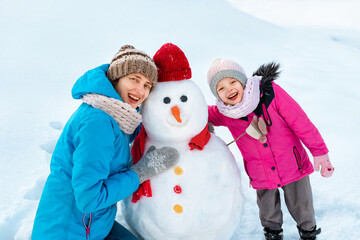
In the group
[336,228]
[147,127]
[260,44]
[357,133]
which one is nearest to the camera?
[147,127]

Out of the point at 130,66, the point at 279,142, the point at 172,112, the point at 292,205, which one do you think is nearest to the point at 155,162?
the point at 172,112

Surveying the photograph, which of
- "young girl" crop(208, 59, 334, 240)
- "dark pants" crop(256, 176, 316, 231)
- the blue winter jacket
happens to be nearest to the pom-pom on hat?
"young girl" crop(208, 59, 334, 240)

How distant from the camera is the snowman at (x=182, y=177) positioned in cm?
154

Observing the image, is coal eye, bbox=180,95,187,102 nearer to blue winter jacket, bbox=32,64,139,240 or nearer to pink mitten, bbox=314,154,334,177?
blue winter jacket, bbox=32,64,139,240

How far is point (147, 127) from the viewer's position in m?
1.65

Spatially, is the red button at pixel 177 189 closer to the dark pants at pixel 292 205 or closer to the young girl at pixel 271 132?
the young girl at pixel 271 132

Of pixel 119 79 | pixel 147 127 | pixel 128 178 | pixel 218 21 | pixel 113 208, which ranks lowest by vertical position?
pixel 113 208

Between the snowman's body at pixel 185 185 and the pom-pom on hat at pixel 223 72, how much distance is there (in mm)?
146

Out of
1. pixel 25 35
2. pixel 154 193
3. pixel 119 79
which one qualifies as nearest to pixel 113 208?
pixel 154 193

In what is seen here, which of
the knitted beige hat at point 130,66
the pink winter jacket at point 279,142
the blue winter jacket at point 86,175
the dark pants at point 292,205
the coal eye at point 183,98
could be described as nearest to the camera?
the blue winter jacket at point 86,175

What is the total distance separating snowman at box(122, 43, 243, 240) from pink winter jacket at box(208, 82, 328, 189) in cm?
22

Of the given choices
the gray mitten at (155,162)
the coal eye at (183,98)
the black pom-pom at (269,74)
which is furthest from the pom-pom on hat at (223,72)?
the gray mitten at (155,162)

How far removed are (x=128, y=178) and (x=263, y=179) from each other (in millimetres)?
852

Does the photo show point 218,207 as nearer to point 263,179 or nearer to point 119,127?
point 263,179
